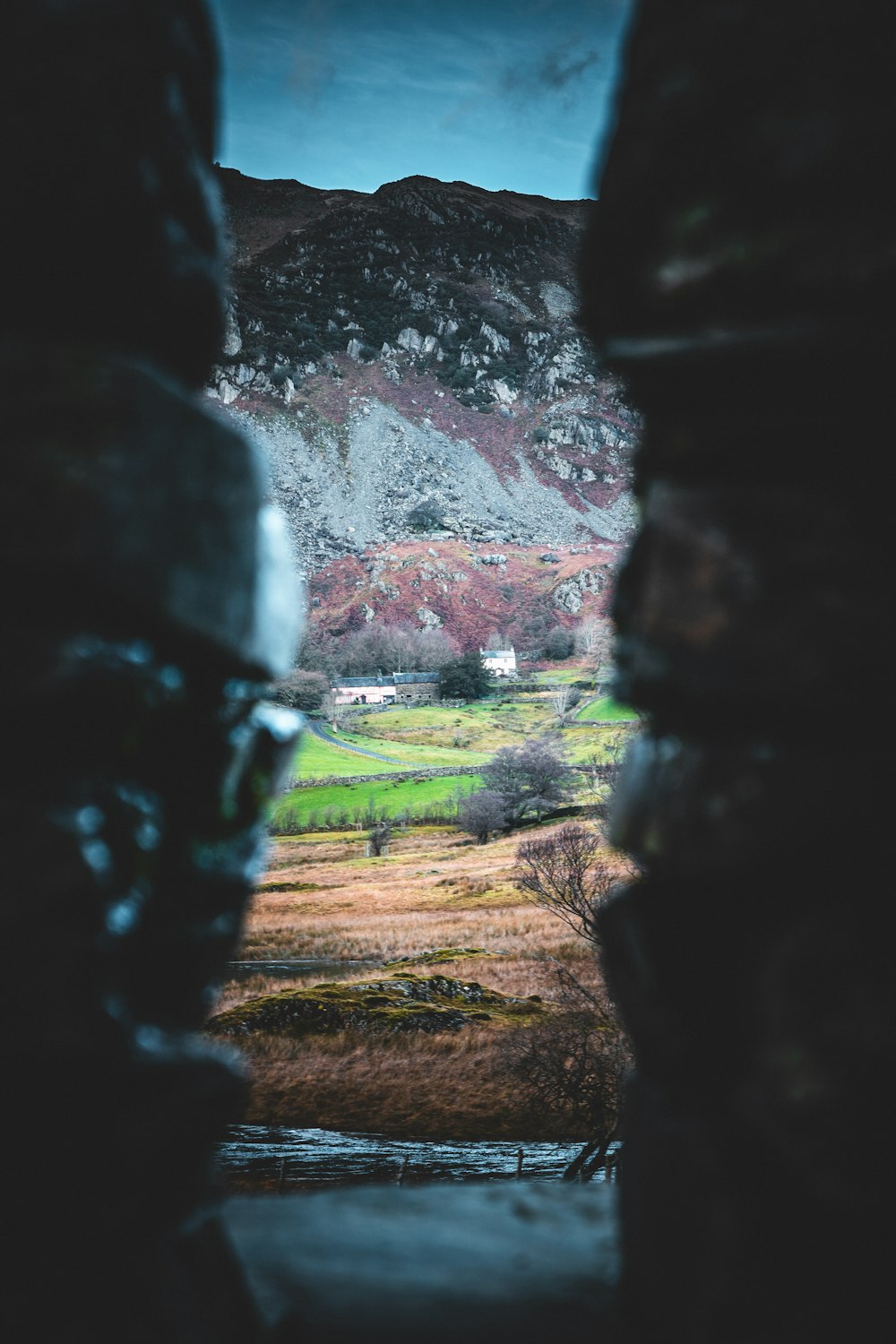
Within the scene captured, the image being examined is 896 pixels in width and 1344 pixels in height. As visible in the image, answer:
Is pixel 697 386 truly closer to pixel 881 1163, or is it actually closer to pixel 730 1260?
pixel 881 1163

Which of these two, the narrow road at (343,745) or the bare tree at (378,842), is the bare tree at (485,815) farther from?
the narrow road at (343,745)

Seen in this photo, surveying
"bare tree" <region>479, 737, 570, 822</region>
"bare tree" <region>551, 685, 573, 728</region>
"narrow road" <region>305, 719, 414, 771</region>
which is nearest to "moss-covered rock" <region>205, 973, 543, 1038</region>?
"bare tree" <region>479, 737, 570, 822</region>

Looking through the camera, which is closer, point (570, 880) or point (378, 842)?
point (570, 880)

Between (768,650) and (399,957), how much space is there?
33111mm

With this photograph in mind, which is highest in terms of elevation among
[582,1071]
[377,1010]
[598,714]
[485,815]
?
[582,1071]

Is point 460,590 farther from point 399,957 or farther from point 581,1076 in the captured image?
point 581,1076

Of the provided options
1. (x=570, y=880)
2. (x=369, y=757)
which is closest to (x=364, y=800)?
(x=369, y=757)

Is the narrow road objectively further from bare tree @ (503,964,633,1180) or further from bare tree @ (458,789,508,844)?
bare tree @ (503,964,633,1180)

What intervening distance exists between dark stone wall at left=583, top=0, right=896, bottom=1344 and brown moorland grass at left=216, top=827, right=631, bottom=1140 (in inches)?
589

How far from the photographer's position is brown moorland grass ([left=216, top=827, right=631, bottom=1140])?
1609cm

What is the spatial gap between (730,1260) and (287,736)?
1.37m

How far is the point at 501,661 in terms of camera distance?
142625mm

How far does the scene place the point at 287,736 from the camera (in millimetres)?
2053

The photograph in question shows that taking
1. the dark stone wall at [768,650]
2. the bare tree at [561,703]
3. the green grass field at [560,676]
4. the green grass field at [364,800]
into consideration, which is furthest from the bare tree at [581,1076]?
the green grass field at [560,676]
